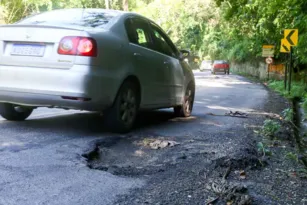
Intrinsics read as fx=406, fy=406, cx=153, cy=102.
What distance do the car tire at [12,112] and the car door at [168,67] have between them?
7.27ft

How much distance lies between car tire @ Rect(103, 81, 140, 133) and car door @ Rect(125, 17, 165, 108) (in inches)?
9.1

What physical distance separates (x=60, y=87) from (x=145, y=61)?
150cm

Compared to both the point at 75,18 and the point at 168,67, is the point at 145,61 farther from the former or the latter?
the point at 75,18

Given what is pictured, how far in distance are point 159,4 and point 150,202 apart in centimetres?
3699

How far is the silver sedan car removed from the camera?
4973 millimetres

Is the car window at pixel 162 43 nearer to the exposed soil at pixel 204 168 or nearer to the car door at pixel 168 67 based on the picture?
the car door at pixel 168 67

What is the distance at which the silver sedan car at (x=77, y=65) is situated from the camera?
16.3 feet

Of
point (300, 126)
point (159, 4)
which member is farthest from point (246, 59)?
point (300, 126)

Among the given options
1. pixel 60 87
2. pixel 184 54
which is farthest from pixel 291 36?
pixel 60 87

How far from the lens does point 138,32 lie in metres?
6.17

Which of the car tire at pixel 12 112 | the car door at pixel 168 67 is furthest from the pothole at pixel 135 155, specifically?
the car tire at pixel 12 112

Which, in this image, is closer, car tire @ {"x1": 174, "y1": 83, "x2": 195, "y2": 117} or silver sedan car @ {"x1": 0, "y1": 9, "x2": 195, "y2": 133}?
silver sedan car @ {"x1": 0, "y1": 9, "x2": 195, "y2": 133}

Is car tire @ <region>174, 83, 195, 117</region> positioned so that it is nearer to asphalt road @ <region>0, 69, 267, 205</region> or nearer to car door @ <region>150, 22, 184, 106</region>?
car door @ <region>150, 22, 184, 106</region>

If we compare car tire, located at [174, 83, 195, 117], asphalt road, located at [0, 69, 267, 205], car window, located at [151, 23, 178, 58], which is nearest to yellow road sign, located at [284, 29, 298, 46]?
car tire, located at [174, 83, 195, 117]
